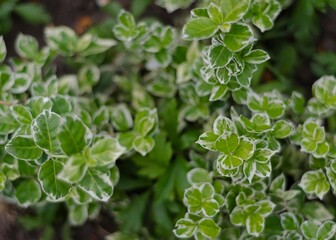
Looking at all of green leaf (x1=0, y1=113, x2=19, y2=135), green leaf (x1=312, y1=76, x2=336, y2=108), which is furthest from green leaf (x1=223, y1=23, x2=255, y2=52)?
green leaf (x1=0, y1=113, x2=19, y2=135)

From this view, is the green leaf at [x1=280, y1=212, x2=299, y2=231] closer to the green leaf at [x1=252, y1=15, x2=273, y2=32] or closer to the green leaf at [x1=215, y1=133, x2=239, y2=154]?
the green leaf at [x1=215, y1=133, x2=239, y2=154]

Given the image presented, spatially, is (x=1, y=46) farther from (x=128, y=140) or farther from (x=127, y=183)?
(x=127, y=183)

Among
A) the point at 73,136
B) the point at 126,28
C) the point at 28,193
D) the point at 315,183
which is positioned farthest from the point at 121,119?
the point at 315,183

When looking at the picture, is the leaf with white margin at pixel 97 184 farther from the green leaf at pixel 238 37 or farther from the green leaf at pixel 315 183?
the green leaf at pixel 315 183

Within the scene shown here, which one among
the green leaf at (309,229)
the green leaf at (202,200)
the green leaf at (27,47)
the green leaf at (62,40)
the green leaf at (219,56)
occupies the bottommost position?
the green leaf at (309,229)

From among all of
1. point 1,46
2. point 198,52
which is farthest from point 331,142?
point 1,46

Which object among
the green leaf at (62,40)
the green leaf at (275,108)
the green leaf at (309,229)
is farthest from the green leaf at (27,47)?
the green leaf at (309,229)

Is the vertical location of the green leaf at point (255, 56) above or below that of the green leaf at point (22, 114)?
above

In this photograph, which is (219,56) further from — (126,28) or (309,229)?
(309,229)
